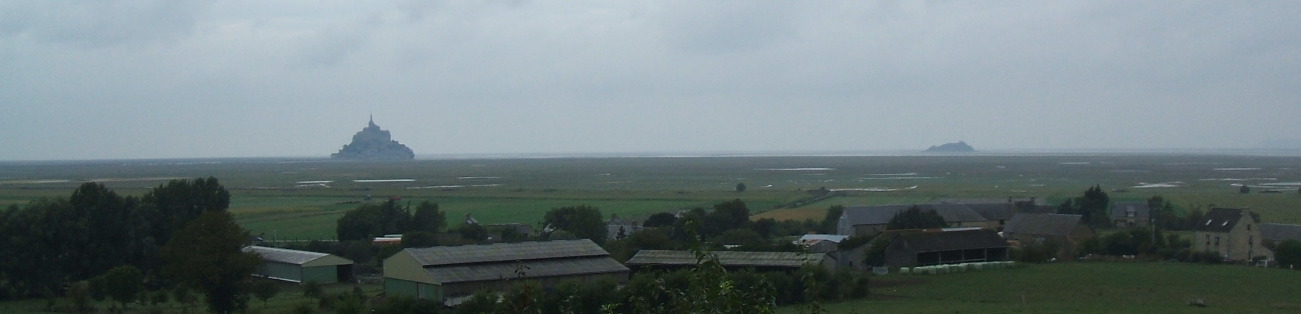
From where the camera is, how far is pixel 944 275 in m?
29.5

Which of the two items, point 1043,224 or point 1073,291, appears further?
point 1043,224

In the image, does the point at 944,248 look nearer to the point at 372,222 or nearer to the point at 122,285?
the point at 372,222

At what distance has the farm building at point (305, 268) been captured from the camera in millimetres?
30359

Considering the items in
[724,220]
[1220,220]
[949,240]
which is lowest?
[949,240]

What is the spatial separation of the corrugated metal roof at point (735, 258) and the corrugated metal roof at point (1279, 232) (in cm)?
1467

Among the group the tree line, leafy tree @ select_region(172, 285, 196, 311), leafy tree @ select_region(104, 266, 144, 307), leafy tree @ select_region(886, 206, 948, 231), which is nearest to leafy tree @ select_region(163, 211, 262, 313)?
the tree line

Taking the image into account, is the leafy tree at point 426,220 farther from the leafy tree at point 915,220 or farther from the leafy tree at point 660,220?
the leafy tree at point 915,220

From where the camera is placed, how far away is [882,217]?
4325cm

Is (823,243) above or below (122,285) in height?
below

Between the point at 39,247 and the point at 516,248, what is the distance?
12072 millimetres

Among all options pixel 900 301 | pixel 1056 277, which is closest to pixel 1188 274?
pixel 1056 277

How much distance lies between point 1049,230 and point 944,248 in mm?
7540

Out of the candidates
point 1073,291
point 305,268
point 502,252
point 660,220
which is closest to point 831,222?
point 660,220

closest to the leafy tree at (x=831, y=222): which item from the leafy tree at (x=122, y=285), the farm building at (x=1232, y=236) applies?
the farm building at (x=1232, y=236)
